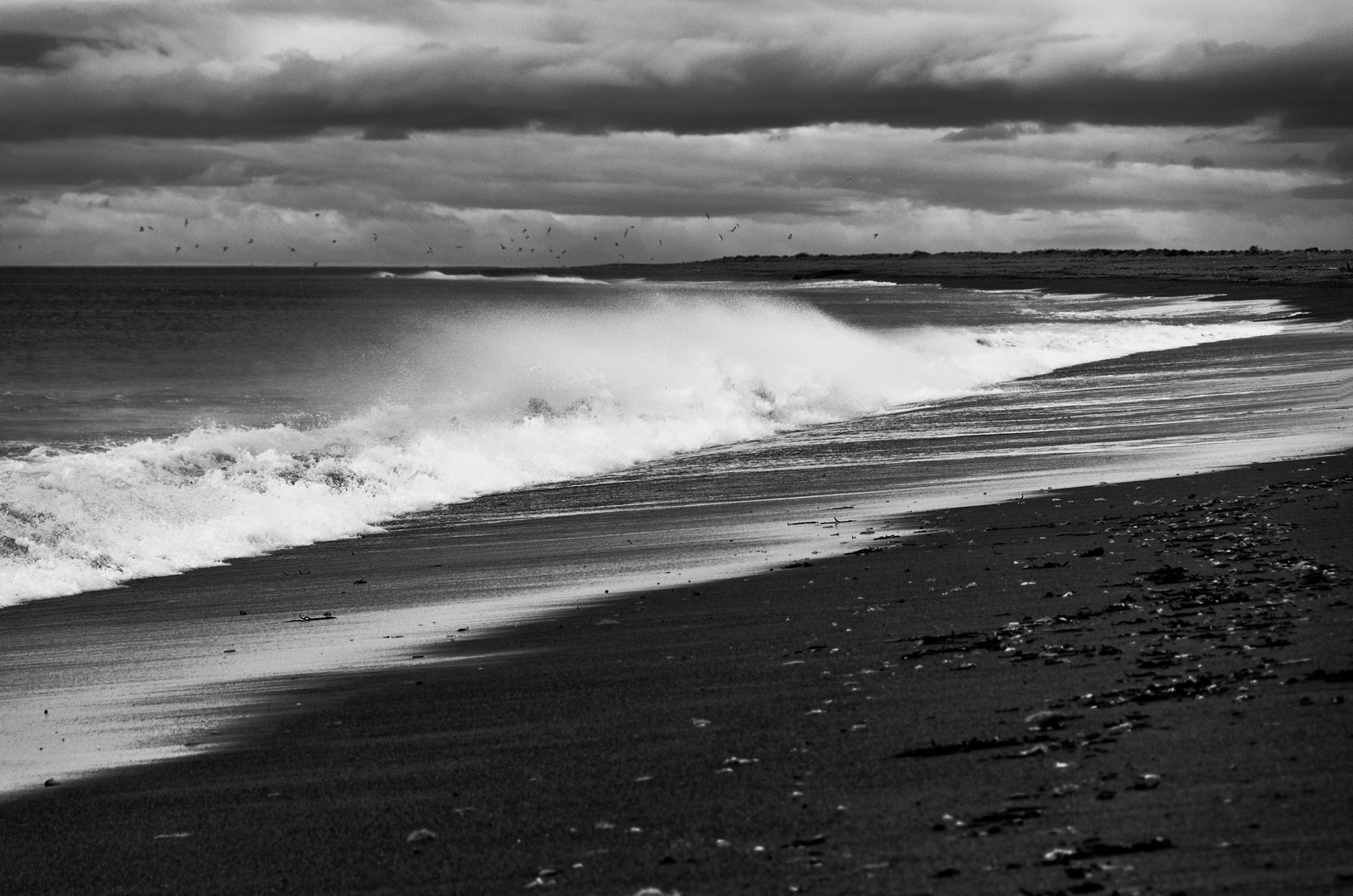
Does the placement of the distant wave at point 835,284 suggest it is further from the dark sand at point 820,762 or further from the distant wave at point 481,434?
the dark sand at point 820,762

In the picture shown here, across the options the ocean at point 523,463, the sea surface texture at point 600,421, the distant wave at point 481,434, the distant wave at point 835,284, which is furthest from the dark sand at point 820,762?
the distant wave at point 835,284

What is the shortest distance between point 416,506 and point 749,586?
27.7ft

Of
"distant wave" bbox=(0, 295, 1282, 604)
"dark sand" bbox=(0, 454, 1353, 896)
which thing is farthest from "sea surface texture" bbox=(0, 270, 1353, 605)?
"dark sand" bbox=(0, 454, 1353, 896)

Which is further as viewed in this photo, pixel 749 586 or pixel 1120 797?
pixel 749 586

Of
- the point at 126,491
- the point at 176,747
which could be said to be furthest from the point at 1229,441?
the point at 176,747

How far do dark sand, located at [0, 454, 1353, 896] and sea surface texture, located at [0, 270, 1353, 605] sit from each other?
20.9 ft

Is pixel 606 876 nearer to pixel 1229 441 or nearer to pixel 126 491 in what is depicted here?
pixel 126 491

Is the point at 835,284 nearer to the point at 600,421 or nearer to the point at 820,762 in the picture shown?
the point at 600,421

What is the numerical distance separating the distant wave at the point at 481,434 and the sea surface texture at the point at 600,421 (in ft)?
0.20

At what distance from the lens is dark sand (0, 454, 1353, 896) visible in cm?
517

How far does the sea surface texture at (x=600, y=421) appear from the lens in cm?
1625

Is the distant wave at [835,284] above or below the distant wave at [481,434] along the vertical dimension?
above

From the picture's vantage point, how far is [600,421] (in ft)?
86.2

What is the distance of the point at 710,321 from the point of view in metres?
56.7
